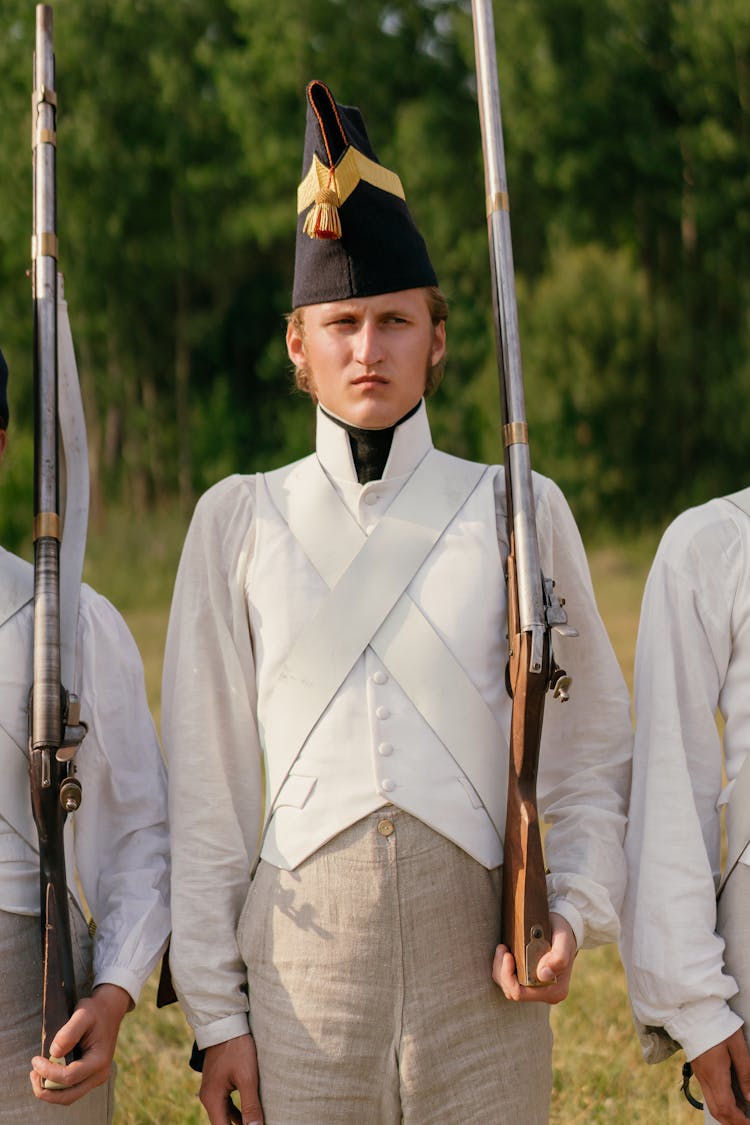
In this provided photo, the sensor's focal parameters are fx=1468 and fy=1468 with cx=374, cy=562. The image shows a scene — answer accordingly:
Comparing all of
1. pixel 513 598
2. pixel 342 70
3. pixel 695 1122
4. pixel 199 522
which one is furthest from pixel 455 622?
pixel 342 70

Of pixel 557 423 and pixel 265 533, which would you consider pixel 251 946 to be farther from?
pixel 557 423

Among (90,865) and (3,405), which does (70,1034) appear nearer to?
(90,865)

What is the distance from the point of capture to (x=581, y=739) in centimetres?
252

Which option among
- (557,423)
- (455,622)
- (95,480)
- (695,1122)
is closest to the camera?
(455,622)

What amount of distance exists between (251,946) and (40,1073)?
372 millimetres

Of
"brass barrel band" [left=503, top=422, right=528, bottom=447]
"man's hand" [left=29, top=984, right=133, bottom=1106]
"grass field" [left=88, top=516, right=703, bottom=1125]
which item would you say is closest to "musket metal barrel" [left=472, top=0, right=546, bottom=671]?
"brass barrel band" [left=503, top=422, right=528, bottom=447]

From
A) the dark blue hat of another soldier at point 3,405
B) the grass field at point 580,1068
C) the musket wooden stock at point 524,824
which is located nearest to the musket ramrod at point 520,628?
the musket wooden stock at point 524,824

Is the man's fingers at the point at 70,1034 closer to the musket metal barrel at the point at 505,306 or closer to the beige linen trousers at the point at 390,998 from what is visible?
the beige linen trousers at the point at 390,998

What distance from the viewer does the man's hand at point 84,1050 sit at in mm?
2219

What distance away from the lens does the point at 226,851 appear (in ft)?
7.93

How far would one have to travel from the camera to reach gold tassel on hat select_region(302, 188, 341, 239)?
2516mm

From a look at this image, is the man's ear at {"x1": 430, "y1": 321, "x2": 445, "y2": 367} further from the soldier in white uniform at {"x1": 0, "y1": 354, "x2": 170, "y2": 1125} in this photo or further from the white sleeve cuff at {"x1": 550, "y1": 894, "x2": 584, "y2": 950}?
the white sleeve cuff at {"x1": 550, "y1": 894, "x2": 584, "y2": 950}

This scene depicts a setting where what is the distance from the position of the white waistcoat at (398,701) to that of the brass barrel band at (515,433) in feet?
0.47

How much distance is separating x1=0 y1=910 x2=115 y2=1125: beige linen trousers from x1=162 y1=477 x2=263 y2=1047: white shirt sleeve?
8.5 inches
